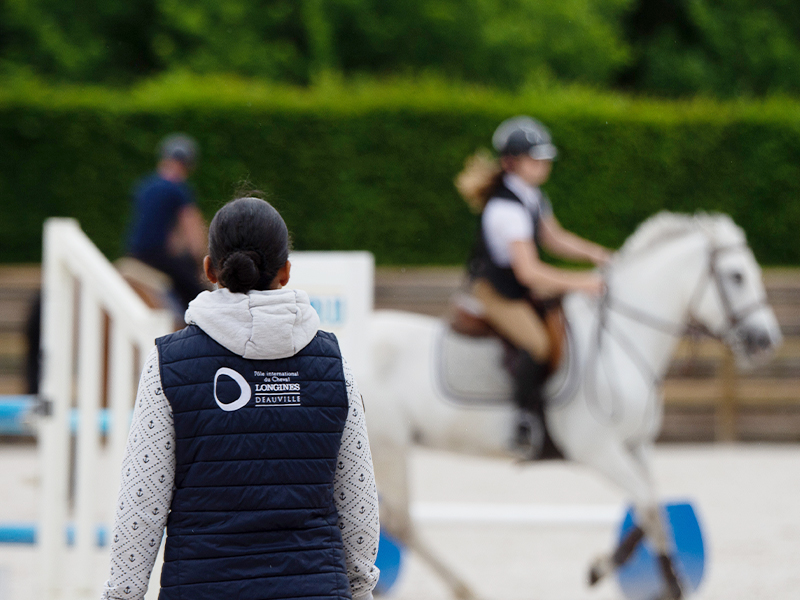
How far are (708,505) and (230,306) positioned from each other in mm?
6232

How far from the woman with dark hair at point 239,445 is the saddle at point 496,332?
11.0ft

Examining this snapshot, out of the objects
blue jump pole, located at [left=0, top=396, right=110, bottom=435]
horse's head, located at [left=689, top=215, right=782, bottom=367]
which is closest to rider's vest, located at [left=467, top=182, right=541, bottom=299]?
horse's head, located at [left=689, top=215, right=782, bottom=367]

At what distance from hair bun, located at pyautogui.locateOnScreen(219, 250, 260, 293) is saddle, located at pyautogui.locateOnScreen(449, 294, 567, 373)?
3422 mm

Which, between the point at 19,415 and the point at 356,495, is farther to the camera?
the point at 19,415

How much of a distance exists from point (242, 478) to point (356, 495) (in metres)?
0.26

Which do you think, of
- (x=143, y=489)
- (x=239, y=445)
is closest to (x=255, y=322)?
(x=239, y=445)

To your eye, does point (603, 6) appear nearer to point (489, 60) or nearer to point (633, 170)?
point (489, 60)

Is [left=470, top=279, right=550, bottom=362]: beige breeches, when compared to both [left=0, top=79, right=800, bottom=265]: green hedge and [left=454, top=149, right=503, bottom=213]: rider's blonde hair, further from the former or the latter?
[left=0, top=79, right=800, bottom=265]: green hedge

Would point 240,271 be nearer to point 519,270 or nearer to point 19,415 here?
point 19,415

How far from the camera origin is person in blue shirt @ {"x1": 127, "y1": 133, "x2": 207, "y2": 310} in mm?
7465

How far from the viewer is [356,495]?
2.08m

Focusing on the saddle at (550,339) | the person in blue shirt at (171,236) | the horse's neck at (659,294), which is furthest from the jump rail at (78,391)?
the person in blue shirt at (171,236)

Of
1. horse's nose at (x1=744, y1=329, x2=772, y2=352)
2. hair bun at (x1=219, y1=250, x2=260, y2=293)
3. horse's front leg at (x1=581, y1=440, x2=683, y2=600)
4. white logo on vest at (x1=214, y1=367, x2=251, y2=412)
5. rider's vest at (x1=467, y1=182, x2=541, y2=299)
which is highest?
rider's vest at (x1=467, y1=182, x2=541, y2=299)

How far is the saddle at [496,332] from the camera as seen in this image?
527 cm
